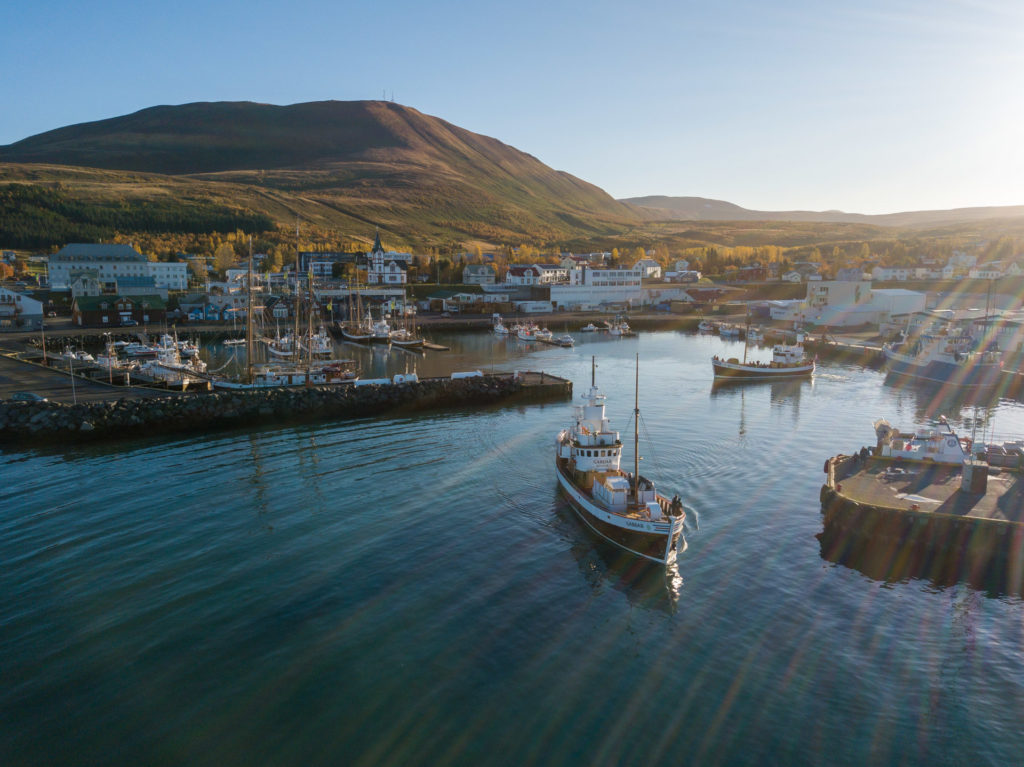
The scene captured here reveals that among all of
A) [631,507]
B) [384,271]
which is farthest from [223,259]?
[631,507]

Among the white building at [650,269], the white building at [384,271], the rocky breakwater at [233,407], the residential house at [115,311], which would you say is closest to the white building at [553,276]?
the white building at [384,271]

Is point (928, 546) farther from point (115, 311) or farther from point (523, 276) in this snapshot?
point (523, 276)

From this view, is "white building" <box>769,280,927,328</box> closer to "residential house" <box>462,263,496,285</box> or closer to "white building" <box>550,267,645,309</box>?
"white building" <box>550,267,645,309</box>

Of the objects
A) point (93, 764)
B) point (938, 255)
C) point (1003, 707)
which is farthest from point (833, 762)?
point (938, 255)

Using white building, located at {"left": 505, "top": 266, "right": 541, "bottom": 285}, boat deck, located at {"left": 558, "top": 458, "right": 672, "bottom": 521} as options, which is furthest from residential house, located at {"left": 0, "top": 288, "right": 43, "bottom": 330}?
boat deck, located at {"left": 558, "top": 458, "right": 672, "bottom": 521}

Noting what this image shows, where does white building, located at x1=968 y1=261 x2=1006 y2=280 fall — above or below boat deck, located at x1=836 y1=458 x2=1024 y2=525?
above

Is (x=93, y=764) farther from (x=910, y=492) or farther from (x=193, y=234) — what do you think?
(x=193, y=234)

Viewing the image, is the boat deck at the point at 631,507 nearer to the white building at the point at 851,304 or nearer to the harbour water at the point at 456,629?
the harbour water at the point at 456,629
